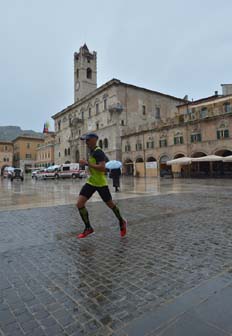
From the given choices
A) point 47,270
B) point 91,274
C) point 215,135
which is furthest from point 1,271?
point 215,135

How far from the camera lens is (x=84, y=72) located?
185 feet

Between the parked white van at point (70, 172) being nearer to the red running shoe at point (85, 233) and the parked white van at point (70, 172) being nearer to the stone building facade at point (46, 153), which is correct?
the red running shoe at point (85, 233)

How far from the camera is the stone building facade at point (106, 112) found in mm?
41594

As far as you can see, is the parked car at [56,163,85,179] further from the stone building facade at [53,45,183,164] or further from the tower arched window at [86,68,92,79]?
the tower arched window at [86,68,92,79]

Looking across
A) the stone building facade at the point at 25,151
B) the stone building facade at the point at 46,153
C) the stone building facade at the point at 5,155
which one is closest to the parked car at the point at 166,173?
the stone building facade at the point at 46,153

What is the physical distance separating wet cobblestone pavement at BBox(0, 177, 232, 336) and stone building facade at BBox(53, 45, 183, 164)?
105 ft

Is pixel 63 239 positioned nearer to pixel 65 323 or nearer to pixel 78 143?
pixel 65 323

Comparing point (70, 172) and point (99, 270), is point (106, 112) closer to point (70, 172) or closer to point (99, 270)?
point (70, 172)

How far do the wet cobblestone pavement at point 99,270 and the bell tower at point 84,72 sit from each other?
5609 cm

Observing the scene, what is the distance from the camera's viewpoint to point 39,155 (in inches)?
2872

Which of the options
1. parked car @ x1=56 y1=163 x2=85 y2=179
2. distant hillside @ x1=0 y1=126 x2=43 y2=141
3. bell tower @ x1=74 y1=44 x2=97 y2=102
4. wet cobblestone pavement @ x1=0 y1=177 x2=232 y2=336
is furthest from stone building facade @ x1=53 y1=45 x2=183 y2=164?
distant hillside @ x1=0 y1=126 x2=43 y2=141

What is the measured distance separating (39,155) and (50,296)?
7517 cm

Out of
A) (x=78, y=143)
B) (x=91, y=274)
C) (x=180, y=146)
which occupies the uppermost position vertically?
(x=78, y=143)

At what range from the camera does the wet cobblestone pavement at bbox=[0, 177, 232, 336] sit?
77.8 inches
